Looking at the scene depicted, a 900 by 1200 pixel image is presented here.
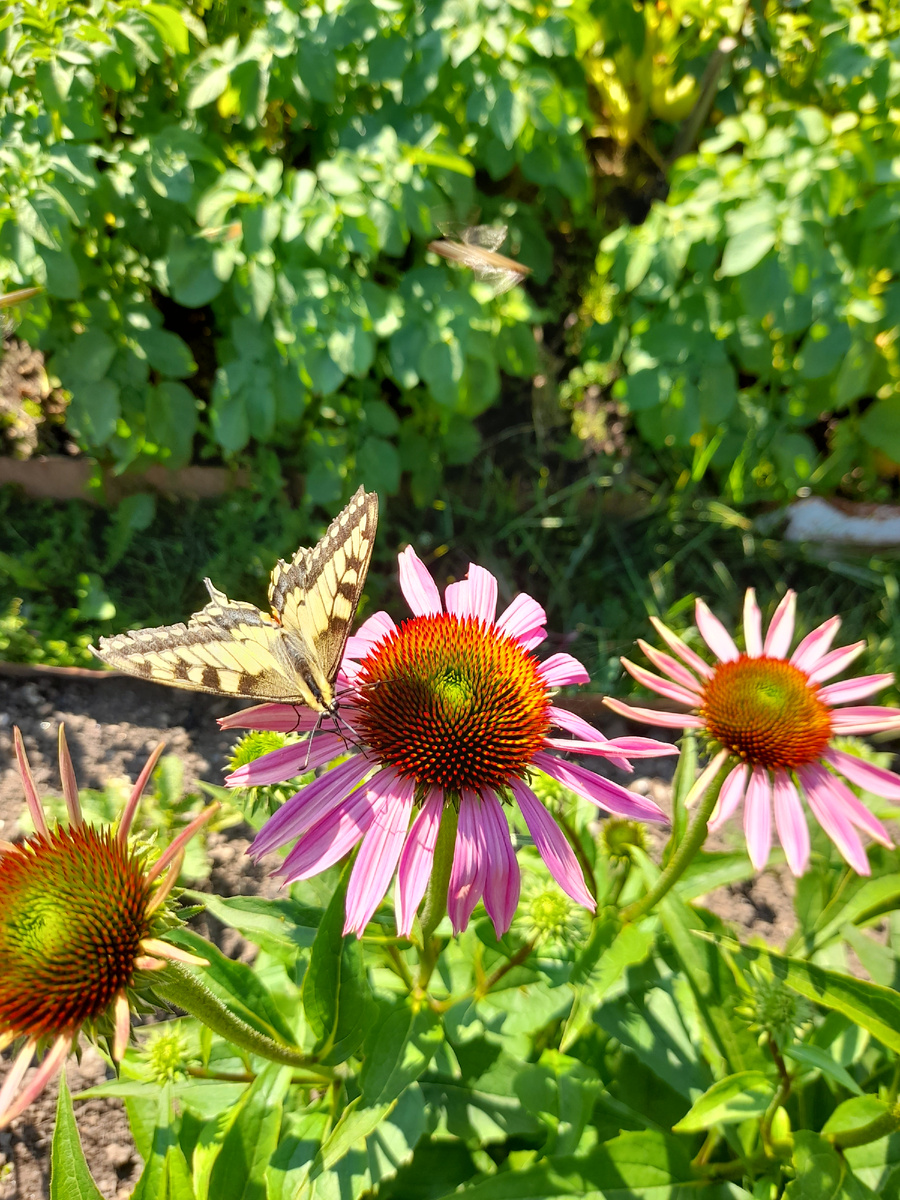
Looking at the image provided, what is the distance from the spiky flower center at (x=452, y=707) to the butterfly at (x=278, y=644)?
0.09 m

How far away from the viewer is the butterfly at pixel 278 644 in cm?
104

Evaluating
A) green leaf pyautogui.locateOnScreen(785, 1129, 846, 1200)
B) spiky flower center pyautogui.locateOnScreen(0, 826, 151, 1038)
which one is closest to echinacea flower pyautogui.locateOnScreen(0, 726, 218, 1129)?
spiky flower center pyautogui.locateOnScreen(0, 826, 151, 1038)

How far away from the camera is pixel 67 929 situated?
31.6 inches

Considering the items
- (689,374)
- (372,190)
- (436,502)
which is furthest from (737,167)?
(436,502)

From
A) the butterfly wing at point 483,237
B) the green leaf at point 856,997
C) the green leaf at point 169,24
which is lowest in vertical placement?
the green leaf at point 856,997

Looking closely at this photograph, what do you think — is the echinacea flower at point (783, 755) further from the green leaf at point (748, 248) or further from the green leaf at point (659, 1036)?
the green leaf at point (748, 248)

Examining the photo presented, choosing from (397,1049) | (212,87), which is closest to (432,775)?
(397,1049)

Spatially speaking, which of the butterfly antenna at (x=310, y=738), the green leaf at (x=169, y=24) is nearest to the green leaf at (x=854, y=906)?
the butterfly antenna at (x=310, y=738)

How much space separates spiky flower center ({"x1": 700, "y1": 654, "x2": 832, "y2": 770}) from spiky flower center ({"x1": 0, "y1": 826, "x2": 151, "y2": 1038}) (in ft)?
2.82

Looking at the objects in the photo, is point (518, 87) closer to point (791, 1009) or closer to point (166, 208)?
point (166, 208)

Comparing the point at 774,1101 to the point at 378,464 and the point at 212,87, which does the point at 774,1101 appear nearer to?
the point at 378,464

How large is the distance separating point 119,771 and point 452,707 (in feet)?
5.02

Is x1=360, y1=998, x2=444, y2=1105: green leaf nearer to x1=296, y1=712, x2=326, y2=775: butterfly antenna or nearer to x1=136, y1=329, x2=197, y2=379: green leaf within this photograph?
x1=296, y1=712, x2=326, y2=775: butterfly antenna

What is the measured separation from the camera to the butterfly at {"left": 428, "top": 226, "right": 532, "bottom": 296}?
2.08 metres
